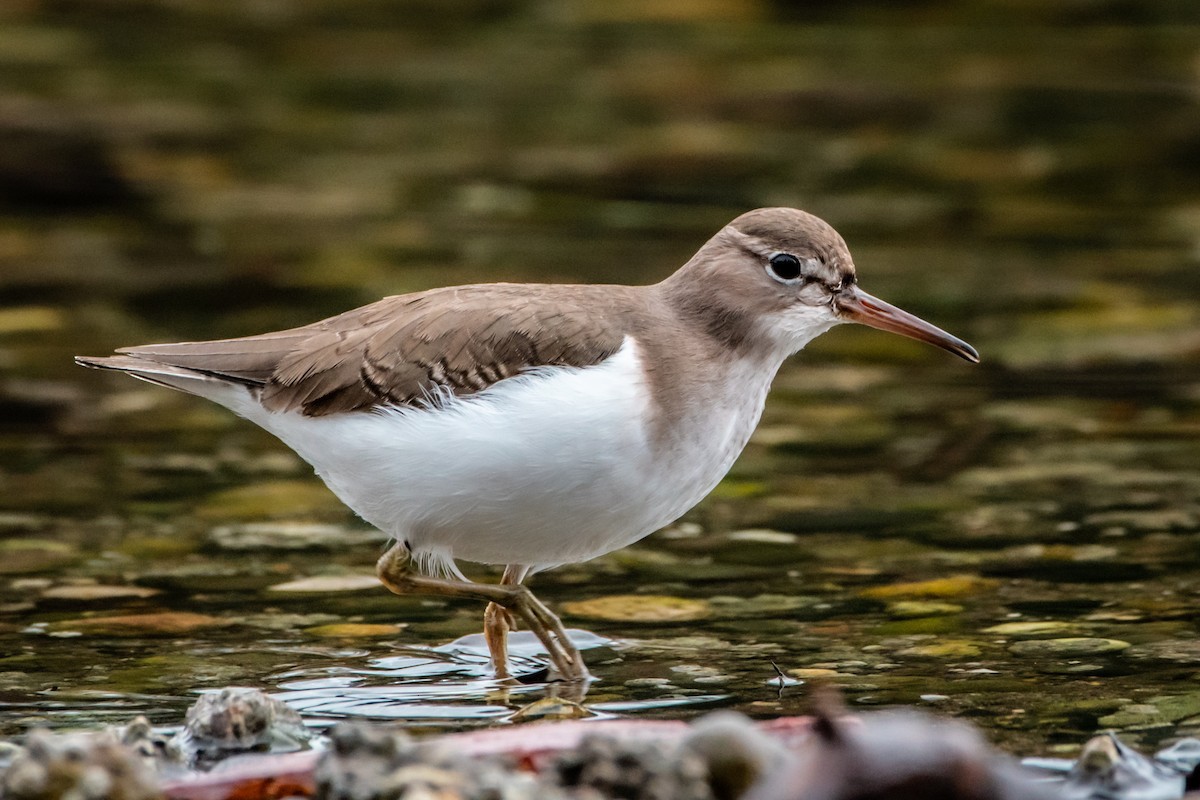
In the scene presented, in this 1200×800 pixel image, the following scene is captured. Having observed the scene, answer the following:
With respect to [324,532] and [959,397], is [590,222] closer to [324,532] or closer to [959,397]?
[959,397]

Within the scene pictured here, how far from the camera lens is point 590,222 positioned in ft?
46.8

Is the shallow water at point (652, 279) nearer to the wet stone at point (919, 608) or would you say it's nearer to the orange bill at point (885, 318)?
the wet stone at point (919, 608)

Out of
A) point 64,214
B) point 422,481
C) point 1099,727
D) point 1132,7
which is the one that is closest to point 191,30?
point 64,214

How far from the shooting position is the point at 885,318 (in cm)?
711

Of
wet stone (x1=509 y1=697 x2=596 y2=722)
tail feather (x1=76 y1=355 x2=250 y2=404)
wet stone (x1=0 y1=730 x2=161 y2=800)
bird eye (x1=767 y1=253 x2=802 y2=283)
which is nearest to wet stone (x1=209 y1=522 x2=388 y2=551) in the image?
tail feather (x1=76 y1=355 x2=250 y2=404)

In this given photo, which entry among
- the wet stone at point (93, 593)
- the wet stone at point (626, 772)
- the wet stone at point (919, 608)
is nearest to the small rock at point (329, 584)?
the wet stone at point (93, 593)

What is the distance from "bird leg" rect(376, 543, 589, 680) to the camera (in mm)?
6656

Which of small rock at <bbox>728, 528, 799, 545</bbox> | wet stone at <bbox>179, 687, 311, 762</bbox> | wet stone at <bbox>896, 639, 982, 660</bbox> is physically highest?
small rock at <bbox>728, 528, 799, 545</bbox>

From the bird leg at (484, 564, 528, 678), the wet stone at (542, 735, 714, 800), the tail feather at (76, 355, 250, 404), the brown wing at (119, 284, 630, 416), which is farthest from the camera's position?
the tail feather at (76, 355, 250, 404)

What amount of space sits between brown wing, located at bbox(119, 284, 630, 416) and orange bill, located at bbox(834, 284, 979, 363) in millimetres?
900

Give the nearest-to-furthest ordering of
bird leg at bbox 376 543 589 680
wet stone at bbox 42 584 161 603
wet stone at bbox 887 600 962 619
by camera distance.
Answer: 1. bird leg at bbox 376 543 589 680
2. wet stone at bbox 887 600 962 619
3. wet stone at bbox 42 584 161 603

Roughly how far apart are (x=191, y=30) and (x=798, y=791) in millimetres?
16885

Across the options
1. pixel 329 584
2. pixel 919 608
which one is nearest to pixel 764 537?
pixel 919 608

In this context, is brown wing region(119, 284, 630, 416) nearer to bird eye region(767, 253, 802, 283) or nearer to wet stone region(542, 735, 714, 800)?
bird eye region(767, 253, 802, 283)
